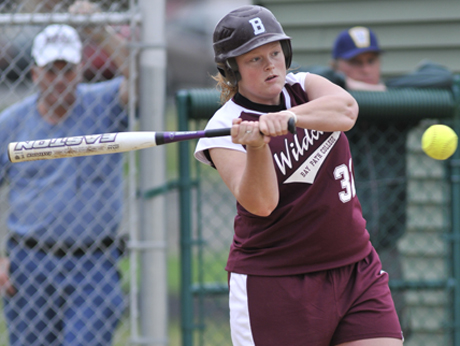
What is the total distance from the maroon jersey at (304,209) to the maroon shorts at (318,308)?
5 cm

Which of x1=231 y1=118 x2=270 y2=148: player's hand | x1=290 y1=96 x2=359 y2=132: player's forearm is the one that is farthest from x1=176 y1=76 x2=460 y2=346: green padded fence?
x1=231 y1=118 x2=270 y2=148: player's hand

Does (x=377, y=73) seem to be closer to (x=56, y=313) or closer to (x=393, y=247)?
(x=393, y=247)

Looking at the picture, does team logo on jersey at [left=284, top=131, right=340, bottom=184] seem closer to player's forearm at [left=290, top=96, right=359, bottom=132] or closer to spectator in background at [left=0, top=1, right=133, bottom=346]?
player's forearm at [left=290, top=96, right=359, bottom=132]

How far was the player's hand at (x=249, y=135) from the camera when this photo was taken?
1887 millimetres

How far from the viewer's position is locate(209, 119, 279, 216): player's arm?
1896mm

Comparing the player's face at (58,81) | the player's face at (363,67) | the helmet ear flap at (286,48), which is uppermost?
the player's face at (363,67)

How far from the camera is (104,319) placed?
3.36 m

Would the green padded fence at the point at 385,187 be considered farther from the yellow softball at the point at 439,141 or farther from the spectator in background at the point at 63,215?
the yellow softball at the point at 439,141

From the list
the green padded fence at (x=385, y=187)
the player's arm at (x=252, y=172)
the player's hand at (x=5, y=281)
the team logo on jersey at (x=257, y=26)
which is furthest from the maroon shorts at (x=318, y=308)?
the player's hand at (x=5, y=281)

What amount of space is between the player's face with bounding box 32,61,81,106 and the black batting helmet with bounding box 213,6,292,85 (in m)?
1.40

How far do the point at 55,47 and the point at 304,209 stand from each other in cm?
187

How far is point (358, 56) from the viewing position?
152 inches

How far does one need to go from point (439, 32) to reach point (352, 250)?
2.83m

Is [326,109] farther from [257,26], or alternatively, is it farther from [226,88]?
[226,88]
